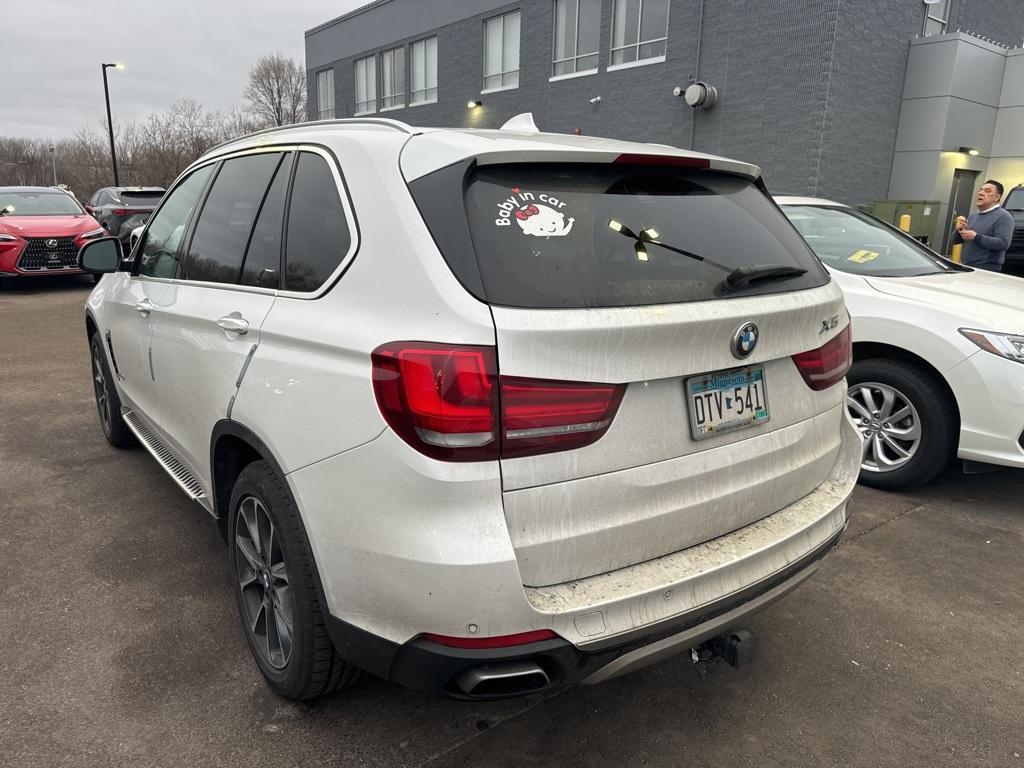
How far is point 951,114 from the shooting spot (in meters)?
15.9

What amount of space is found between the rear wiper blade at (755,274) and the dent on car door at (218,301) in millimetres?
1410

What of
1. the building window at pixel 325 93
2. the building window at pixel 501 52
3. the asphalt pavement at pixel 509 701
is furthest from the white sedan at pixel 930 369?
the building window at pixel 325 93

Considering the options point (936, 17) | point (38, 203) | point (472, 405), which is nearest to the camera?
point (472, 405)

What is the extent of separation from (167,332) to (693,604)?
2400mm

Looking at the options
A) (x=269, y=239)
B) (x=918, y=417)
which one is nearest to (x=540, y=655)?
(x=269, y=239)

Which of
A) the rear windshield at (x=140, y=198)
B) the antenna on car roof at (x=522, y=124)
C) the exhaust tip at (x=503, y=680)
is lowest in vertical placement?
the exhaust tip at (x=503, y=680)

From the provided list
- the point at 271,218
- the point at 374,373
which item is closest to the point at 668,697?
the point at 374,373

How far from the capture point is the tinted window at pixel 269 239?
2.46 meters

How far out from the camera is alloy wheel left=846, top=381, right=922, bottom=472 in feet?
14.1

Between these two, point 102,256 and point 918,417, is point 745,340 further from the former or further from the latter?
point 102,256

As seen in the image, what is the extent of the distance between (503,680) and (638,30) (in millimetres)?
19255

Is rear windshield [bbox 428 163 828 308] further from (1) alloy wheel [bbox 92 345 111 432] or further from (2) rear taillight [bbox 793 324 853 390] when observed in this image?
(1) alloy wheel [bbox 92 345 111 432]

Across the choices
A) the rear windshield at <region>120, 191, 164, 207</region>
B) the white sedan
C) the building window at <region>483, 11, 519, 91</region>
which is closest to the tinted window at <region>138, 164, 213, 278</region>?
the white sedan

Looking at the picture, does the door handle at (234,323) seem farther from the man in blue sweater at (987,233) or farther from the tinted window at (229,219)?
the man in blue sweater at (987,233)
